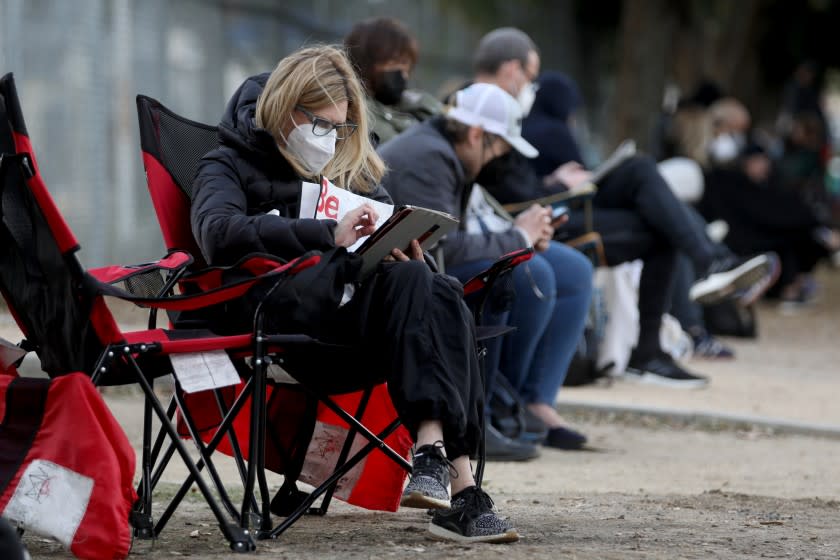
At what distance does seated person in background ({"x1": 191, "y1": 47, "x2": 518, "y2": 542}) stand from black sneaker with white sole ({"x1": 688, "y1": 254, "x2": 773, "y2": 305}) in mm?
6274

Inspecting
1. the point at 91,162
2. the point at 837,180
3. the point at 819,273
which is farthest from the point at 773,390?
the point at 837,180

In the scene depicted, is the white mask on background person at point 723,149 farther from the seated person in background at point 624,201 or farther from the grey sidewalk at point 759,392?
the seated person in background at point 624,201

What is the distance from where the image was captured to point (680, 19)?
18.2 metres

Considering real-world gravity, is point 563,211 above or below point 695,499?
above

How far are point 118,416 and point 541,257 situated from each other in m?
2.00

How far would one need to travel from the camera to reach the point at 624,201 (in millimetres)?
8180

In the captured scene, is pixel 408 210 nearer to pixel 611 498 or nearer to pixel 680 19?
pixel 611 498

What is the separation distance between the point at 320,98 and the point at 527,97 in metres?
3.62

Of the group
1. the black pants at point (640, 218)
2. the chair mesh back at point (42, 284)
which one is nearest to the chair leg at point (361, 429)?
the chair mesh back at point (42, 284)

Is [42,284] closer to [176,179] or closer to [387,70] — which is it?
[176,179]

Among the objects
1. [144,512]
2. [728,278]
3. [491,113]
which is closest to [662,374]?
[728,278]

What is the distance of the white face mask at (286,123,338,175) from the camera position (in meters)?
4.39

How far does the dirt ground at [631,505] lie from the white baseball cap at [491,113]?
126 cm

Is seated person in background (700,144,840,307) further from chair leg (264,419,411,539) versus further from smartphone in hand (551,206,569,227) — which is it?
chair leg (264,419,411,539)
